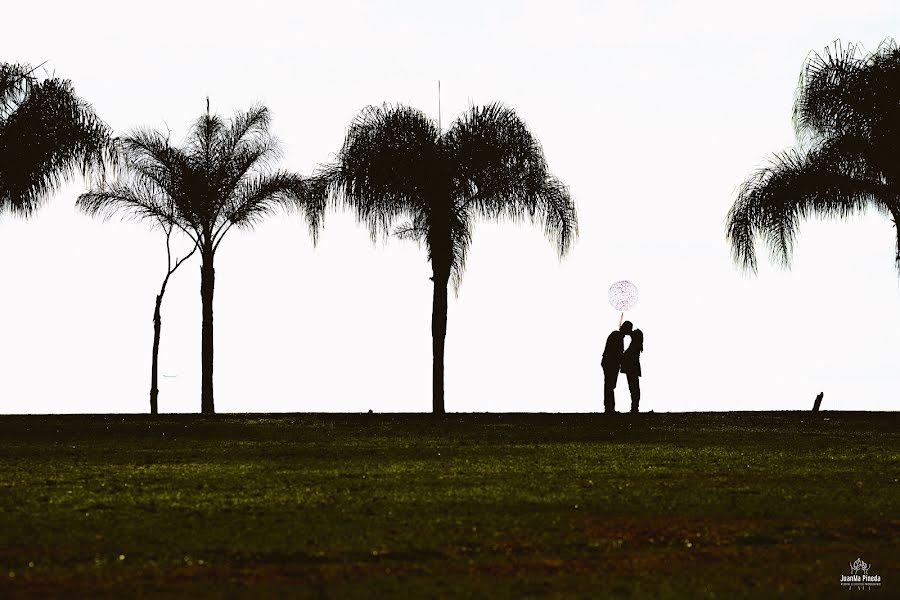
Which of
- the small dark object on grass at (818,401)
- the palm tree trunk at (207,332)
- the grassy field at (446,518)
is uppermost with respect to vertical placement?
the palm tree trunk at (207,332)

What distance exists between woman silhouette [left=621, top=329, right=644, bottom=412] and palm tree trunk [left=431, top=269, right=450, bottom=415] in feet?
17.1

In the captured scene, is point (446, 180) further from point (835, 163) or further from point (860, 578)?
point (860, 578)

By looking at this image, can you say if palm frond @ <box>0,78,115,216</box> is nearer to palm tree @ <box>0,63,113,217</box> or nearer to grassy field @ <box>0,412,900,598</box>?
palm tree @ <box>0,63,113,217</box>

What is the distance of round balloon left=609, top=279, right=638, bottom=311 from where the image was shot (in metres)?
23.1

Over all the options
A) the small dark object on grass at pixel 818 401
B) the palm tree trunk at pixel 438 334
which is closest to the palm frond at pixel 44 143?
the palm tree trunk at pixel 438 334

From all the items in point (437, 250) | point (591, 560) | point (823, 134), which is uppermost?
point (823, 134)

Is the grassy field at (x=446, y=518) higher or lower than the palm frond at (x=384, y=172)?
lower

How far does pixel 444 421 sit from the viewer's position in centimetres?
2270

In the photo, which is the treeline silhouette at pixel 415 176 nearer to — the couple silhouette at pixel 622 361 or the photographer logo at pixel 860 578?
the couple silhouette at pixel 622 361

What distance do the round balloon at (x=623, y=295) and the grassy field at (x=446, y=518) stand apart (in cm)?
647

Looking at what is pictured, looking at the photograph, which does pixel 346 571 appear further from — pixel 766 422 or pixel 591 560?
pixel 766 422

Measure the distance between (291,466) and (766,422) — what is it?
38.3ft

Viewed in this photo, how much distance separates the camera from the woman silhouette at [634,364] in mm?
21844

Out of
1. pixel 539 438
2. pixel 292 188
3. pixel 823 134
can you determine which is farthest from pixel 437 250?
pixel 539 438
